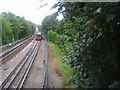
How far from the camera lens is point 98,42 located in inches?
67.6

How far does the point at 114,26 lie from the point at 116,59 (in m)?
0.42

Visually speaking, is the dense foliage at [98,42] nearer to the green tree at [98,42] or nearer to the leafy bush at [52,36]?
the green tree at [98,42]

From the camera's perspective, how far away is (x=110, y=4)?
158 cm

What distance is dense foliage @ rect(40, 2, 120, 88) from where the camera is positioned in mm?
1578

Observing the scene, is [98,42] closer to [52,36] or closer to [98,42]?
[98,42]

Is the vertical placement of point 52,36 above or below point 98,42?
below

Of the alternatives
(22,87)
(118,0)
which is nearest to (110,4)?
(118,0)

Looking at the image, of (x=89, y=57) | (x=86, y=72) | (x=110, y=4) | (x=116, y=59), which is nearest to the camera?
(x=110, y=4)

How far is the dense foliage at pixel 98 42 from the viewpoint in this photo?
1.58 m

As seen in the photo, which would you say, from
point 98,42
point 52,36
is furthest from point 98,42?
point 52,36

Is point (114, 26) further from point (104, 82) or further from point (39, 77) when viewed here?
point (39, 77)

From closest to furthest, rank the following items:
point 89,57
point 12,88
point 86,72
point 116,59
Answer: point 116,59 < point 89,57 < point 86,72 < point 12,88

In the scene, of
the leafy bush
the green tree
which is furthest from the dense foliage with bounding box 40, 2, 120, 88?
the leafy bush

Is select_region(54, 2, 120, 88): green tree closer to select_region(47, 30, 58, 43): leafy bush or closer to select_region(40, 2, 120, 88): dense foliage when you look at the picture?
select_region(40, 2, 120, 88): dense foliage
